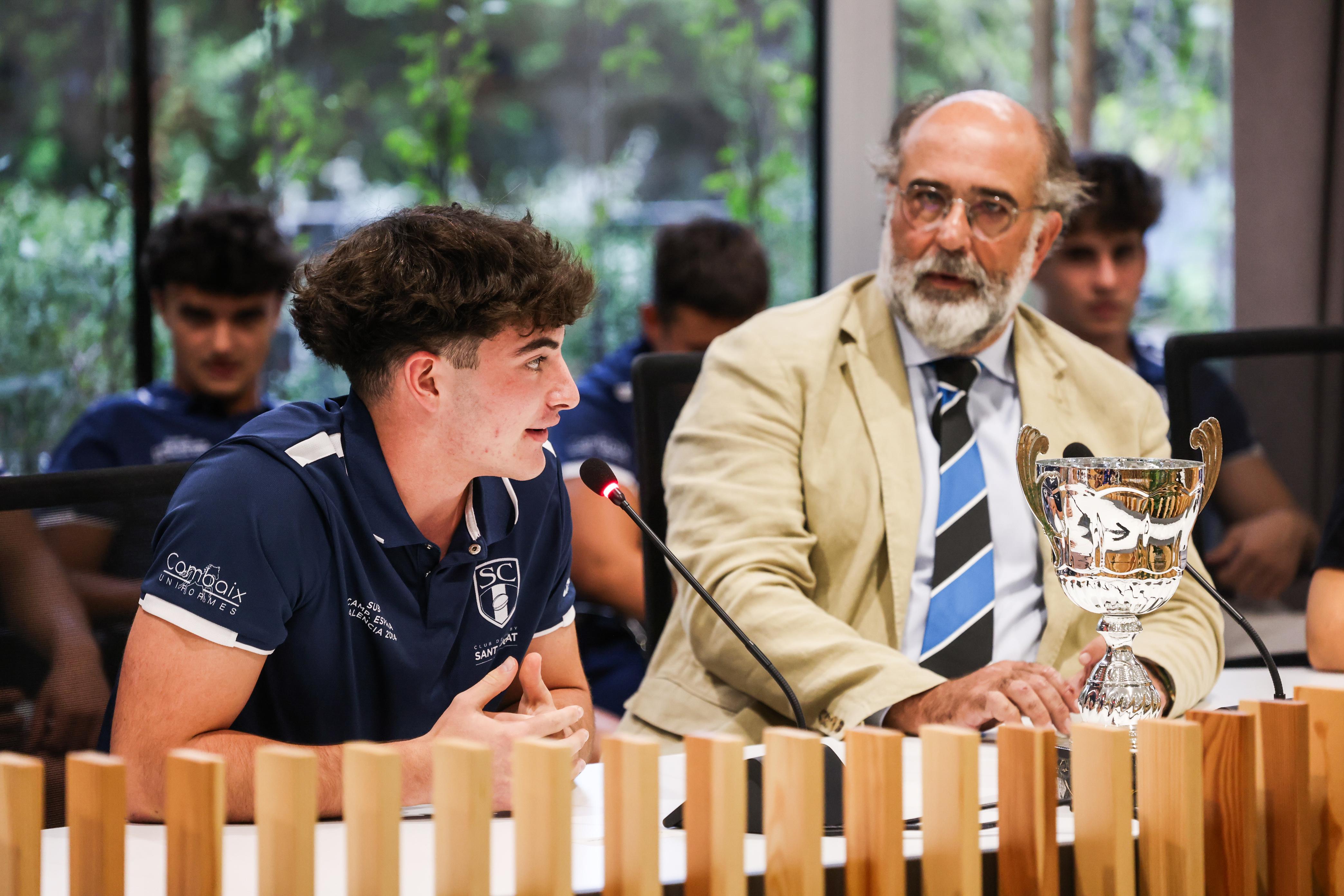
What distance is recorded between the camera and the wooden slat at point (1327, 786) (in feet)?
3.15

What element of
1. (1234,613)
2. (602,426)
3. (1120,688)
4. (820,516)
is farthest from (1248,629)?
(602,426)

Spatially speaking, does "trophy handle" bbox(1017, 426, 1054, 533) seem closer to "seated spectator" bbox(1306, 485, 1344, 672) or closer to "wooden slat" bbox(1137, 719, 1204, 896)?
"wooden slat" bbox(1137, 719, 1204, 896)

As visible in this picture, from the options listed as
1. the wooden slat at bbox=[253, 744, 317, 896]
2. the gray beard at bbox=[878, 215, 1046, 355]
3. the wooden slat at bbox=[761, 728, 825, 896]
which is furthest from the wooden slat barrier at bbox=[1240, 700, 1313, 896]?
the gray beard at bbox=[878, 215, 1046, 355]

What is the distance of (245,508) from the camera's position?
1.20 m

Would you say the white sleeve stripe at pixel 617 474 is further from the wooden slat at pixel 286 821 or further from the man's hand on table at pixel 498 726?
the wooden slat at pixel 286 821

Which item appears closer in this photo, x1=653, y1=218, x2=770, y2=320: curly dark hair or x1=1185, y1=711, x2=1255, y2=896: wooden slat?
x1=1185, y1=711, x2=1255, y2=896: wooden slat

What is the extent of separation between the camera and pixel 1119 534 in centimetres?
114

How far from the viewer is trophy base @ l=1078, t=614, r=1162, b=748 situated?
3.93 ft

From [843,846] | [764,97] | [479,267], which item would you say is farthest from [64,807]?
[764,97]

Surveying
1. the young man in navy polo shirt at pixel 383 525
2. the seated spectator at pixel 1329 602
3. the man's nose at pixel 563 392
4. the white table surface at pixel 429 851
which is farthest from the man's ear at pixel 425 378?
the seated spectator at pixel 1329 602

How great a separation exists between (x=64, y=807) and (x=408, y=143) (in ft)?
7.20

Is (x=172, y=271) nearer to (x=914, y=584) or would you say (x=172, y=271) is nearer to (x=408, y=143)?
(x=408, y=143)

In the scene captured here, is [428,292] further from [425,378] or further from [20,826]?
[20,826]

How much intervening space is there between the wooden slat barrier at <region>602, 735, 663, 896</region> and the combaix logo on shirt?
47 centimetres
